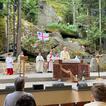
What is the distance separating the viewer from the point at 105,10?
26.9m

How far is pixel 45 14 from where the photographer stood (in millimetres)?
25219

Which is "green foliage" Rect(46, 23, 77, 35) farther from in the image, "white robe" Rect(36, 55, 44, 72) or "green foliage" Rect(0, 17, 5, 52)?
"white robe" Rect(36, 55, 44, 72)

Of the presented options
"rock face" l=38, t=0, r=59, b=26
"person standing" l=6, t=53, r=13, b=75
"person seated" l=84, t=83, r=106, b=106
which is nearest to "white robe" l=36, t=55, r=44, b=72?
"person standing" l=6, t=53, r=13, b=75

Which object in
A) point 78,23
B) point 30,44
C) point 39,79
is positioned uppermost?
point 78,23

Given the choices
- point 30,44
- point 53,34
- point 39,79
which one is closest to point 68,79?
point 39,79

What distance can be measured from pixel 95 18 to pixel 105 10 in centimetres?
94

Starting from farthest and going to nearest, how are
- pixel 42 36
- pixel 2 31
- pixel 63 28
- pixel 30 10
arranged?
1. pixel 63 28
2. pixel 30 10
3. pixel 2 31
4. pixel 42 36

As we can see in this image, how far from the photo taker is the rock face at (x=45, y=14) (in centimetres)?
2473

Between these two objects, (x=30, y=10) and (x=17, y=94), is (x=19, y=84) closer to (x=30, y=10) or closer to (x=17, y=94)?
(x=17, y=94)

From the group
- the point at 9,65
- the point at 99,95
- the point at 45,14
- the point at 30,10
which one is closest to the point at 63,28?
the point at 45,14

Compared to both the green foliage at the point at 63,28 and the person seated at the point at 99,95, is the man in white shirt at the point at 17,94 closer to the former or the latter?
the person seated at the point at 99,95

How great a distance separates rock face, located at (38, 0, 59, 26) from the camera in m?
24.7

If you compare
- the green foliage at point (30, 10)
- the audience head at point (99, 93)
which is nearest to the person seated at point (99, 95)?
the audience head at point (99, 93)

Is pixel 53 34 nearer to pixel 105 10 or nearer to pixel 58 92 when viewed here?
pixel 105 10
